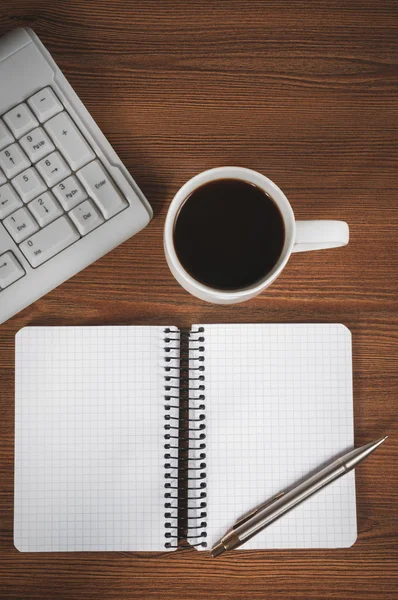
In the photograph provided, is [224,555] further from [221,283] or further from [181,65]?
[181,65]

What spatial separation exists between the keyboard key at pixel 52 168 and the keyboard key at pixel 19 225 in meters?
0.04

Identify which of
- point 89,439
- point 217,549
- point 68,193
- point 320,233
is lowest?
point 217,549

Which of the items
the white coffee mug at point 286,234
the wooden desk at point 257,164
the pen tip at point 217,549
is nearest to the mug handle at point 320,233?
the white coffee mug at point 286,234

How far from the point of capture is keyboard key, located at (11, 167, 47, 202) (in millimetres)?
538

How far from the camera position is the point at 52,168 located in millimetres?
541

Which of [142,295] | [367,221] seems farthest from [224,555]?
[367,221]

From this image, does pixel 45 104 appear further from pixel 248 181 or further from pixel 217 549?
pixel 217 549

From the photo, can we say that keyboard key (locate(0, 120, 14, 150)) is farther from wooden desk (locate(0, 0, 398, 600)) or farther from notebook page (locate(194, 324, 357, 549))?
notebook page (locate(194, 324, 357, 549))

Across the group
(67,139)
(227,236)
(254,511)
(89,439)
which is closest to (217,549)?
(254,511)

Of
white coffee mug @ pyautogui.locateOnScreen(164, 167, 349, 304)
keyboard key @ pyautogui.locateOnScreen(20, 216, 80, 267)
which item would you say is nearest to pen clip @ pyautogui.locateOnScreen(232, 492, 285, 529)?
white coffee mug @ pyautogui.locateOnScreen(164, 167, 349, 304)

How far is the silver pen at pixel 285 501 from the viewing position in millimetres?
591

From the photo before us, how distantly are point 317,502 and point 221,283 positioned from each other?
26 cm

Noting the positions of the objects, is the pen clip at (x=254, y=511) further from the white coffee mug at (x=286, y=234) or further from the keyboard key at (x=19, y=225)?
the keyboard key at (x=19, y=225)

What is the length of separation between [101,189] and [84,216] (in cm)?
3
